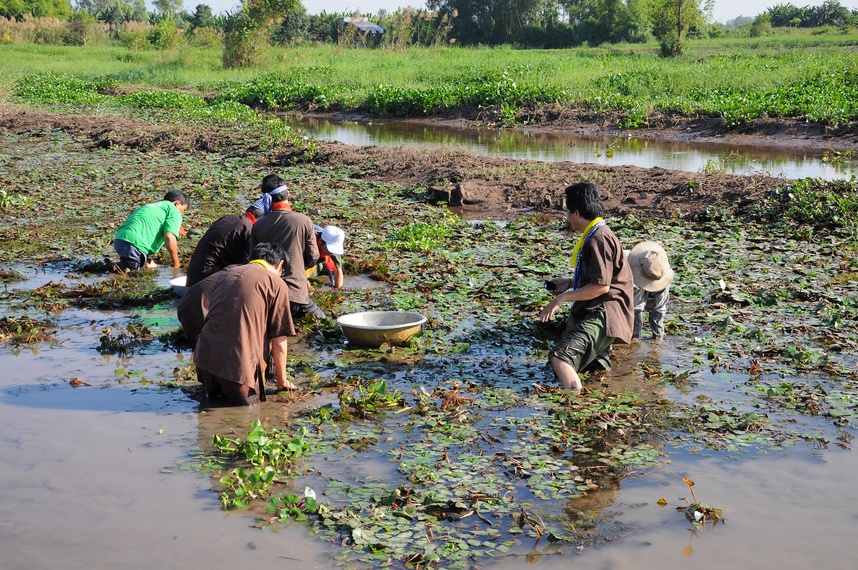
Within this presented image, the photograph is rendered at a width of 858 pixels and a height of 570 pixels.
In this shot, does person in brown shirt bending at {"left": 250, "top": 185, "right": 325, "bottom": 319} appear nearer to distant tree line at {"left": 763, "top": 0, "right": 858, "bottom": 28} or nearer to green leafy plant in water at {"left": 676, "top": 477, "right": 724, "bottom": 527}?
green leafy plant in water at {"left": 676, "top": 477, "right": 724, "bottom": 527}

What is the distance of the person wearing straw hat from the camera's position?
709cm

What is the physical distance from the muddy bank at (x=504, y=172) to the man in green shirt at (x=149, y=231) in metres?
5.35

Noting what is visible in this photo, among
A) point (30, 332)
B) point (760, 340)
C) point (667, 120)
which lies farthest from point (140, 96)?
point (760, 340)

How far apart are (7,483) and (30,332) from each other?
2890mm

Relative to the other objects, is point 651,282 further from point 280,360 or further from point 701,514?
point 280,360

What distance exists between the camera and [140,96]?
96.9 ft

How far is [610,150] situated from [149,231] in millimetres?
12416

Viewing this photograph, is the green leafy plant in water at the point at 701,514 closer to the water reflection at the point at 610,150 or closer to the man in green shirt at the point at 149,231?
the man in green shirt at the point at 149,231

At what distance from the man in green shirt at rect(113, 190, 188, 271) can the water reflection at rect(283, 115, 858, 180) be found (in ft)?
30.2

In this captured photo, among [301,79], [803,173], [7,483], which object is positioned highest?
[301,79]

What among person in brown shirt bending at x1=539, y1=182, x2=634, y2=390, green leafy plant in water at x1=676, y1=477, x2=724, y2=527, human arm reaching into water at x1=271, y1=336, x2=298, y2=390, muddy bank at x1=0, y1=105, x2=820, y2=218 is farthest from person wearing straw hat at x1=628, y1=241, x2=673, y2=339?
muddy bank at x1=0, y1=105, x2=820, y2=218

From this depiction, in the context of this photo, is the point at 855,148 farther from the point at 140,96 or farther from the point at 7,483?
the point at 140,96

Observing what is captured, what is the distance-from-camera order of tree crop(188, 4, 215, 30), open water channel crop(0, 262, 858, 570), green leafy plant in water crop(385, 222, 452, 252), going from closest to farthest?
open water channel crop(0, 262, 858, 570), green leafy plant in water crop(385, 222, 452, 252), tree crop(188, 4, 215, 30)

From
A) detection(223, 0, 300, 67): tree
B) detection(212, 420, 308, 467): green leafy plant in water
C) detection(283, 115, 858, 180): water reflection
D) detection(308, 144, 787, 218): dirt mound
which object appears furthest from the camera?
detection(223, 0, 300, 67): tree
